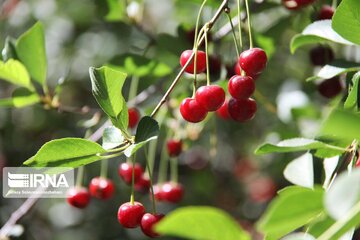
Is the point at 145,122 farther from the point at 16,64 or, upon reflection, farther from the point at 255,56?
the point at 16,64

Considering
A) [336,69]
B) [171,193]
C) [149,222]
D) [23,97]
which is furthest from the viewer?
[171,193]

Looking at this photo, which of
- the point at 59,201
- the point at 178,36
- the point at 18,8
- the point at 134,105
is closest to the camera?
the point at 178,36

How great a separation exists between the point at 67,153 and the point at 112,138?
9 centimetres

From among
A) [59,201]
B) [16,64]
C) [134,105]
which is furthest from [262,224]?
[59,201]

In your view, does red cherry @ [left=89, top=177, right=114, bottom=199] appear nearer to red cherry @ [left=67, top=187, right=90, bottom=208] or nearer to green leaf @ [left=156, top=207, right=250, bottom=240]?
red cherry @ [left=67, top=187, right=90, bottom=208]

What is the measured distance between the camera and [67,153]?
1.15 meters

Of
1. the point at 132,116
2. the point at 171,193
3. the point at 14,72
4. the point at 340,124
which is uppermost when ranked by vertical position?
the point at 340,124

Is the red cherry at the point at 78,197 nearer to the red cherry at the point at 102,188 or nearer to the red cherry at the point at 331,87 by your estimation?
the red cherry at the point at 102,188

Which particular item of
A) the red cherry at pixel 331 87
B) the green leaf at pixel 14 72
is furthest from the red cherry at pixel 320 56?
the green leaf at pixel 14 72

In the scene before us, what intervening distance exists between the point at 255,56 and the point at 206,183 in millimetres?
2447

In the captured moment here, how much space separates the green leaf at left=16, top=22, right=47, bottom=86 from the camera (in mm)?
1780

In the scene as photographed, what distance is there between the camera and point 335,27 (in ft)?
3.84

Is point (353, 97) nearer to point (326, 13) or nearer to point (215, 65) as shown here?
point (326, 13)

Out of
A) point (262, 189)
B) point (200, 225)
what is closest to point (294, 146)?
point (200, 225)
